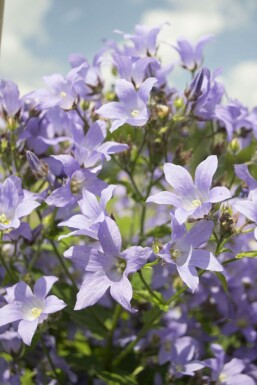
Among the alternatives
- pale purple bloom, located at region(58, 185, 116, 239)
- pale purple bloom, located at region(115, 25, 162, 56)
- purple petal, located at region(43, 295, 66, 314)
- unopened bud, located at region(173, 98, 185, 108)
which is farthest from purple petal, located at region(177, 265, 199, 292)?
pale purple bloom, located at region(115, 25, 162, 56)

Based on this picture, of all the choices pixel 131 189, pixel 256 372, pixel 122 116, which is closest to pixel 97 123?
pixel 122 116

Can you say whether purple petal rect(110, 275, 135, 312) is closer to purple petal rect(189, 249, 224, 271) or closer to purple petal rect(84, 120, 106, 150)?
purple petal rect(189, 249, 224, 271)

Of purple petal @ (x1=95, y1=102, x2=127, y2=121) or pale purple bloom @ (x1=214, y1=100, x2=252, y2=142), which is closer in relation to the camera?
purple petal @ (x1=95, y1=102, x2=127, y2=121)

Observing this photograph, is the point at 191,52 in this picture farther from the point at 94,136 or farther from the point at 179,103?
the point at 94,136

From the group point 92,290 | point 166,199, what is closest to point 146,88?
point 166,199

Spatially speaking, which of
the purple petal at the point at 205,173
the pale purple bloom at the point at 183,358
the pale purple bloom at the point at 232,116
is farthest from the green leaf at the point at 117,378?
the pale purple bloom at the point at 232,116

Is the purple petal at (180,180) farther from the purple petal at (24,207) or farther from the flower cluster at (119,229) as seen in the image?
the purple petal at (24,207)
